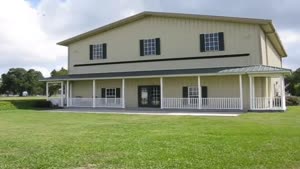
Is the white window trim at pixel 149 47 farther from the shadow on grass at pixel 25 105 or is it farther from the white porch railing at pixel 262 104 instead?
the shadow on grass at pixel 25 105

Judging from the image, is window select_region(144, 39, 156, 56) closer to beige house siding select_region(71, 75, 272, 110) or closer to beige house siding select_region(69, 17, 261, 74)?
beige house siding select_region(69, 17, 261, 74)

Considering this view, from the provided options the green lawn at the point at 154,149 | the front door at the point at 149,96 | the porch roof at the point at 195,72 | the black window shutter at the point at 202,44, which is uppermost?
the black window shutter at the point at 202,44

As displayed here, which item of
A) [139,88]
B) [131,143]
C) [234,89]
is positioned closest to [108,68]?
[139,88]

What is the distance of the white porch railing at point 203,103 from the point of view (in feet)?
69.1

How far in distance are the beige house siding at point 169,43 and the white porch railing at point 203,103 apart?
2504mm

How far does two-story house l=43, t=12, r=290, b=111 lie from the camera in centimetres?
2123

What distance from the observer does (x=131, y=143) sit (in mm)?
8703

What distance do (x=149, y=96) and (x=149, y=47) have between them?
380 centimetres

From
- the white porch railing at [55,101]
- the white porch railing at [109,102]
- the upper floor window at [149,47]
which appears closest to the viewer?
the upper floor window at [149,47]

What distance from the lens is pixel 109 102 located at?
25.6 metres

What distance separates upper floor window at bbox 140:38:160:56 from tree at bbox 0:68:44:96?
8108cm

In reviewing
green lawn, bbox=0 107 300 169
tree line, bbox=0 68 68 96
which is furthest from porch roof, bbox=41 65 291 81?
tree line, bbox=0 68 68 96

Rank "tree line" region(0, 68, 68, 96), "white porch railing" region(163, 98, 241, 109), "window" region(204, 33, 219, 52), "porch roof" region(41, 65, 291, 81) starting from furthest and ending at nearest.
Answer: "tree line" region(0, 68, 68, 96)
"window" region(204, 33, 219, 52)
"white porch railing" region(163, 98, 241, 109)
"porch roof" region(41, 65, 291, 81)

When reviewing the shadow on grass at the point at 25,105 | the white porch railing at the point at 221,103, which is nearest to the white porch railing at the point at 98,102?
the shadow on grass at the point at 25,105
